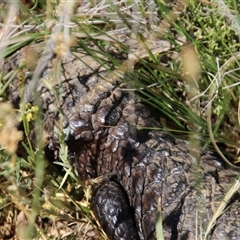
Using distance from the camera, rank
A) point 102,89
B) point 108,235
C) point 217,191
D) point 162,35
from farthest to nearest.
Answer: point 162,35 → point 102,89 → point 108,235 → point 217,191

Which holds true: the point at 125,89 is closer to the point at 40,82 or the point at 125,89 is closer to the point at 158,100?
the point at 158,100

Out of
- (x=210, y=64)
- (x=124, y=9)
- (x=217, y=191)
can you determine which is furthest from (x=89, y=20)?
(x=217, y=191)

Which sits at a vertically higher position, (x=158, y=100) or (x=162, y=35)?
(x=162, y=35)

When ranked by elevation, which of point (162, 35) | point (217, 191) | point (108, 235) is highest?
point (162, 35)

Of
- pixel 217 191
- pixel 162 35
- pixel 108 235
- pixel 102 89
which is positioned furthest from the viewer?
pixel 162 35

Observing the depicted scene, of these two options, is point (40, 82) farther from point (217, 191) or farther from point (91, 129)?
point (217, 191)

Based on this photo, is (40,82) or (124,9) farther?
(124,9)
